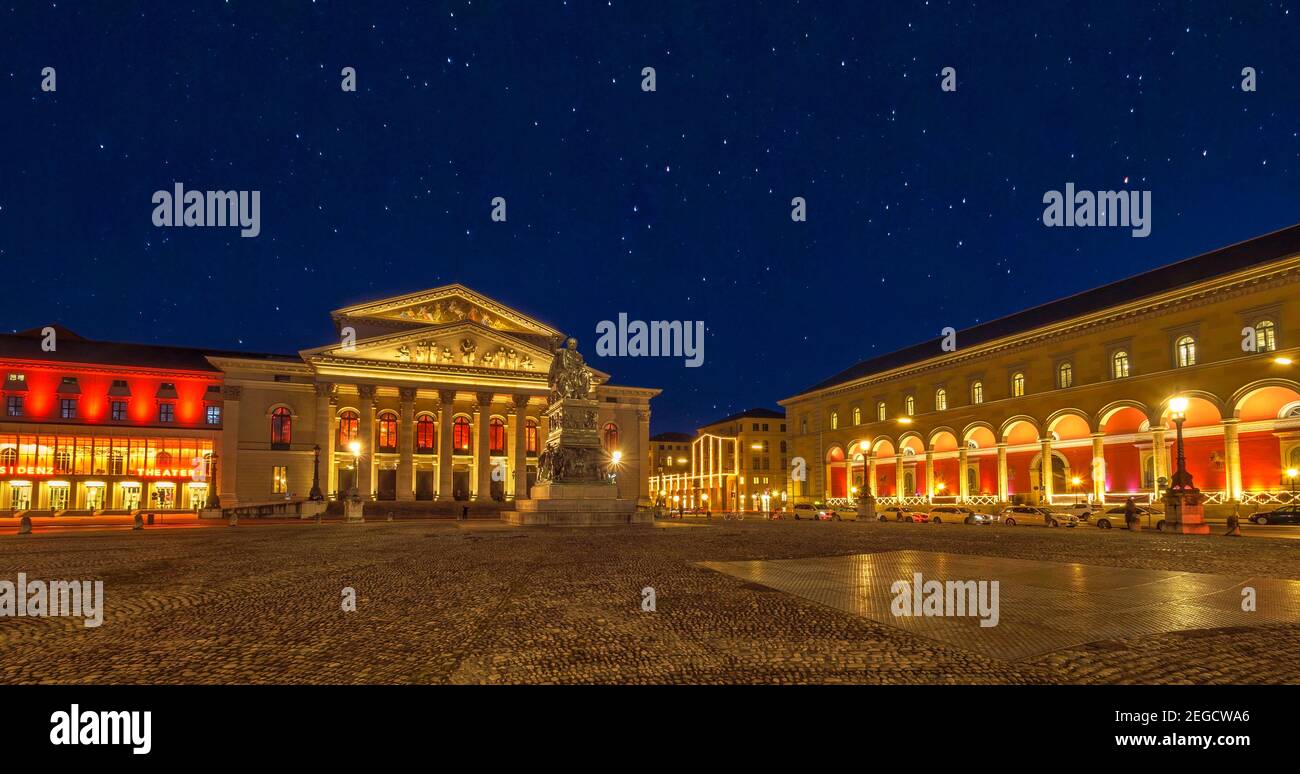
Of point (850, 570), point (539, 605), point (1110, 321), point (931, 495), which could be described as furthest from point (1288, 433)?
point (539, 605)

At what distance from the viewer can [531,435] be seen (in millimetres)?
67562

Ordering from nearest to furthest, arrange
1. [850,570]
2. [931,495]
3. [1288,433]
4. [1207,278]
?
1. [850,570]
2. [1288,433]
3. [1207,278]
4. [931,495]

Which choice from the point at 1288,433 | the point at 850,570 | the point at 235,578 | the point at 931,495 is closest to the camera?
the point at 235,578

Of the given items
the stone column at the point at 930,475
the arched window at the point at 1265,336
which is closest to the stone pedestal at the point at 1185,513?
the arched window at the point at 1265,336

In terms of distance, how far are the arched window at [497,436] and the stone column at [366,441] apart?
421 inches

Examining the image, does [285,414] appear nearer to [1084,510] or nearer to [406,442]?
[406,442]

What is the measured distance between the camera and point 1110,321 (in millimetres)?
45500

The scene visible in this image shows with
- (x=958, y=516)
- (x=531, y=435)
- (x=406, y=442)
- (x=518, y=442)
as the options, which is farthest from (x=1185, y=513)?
(x=531, y=435)

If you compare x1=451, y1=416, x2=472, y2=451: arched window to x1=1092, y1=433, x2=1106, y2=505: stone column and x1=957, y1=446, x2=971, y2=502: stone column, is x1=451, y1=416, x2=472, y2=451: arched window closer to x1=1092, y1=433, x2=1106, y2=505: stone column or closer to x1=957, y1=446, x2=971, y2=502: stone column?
x1=957, y1=446, x2=971, y2=502: stone column

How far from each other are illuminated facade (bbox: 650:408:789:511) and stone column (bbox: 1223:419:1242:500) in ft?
189

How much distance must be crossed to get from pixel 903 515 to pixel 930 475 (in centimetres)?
898
